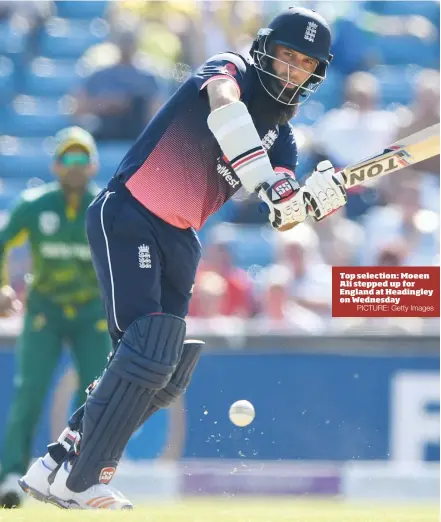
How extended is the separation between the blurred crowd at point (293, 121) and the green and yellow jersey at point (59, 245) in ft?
4.44

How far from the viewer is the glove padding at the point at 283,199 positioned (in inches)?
192

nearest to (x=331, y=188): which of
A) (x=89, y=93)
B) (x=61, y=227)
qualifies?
(x=61, y=227)

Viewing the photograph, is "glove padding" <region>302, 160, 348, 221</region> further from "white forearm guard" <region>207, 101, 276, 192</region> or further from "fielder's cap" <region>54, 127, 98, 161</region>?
"fielder's cap" <region>54, 127, 98, 161</region>

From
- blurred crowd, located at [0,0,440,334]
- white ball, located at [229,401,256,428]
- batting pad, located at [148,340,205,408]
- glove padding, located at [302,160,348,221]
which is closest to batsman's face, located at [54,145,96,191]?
blurred crowd, located at [0,0,440,334]

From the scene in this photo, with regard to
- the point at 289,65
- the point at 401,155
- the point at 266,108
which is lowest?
the point at 401,155

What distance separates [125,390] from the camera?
5059 millimetres

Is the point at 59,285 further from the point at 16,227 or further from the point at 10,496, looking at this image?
the point at 10,496

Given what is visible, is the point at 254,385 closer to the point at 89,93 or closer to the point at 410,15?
the point at 89,93

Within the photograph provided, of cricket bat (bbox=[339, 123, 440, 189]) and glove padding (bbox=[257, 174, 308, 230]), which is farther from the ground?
cricket bat (bbox=[339, 123, 440, 189])

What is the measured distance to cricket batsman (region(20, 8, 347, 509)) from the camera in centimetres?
502

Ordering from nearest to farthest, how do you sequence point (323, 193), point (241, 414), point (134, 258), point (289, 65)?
point (323, 193) < point (134, 258) < point (289, 65) < point (241, 414)

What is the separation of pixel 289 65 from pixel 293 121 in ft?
20.8

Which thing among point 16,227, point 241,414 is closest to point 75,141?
point 16,227

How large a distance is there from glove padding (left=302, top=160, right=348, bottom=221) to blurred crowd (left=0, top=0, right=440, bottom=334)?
149 inches
